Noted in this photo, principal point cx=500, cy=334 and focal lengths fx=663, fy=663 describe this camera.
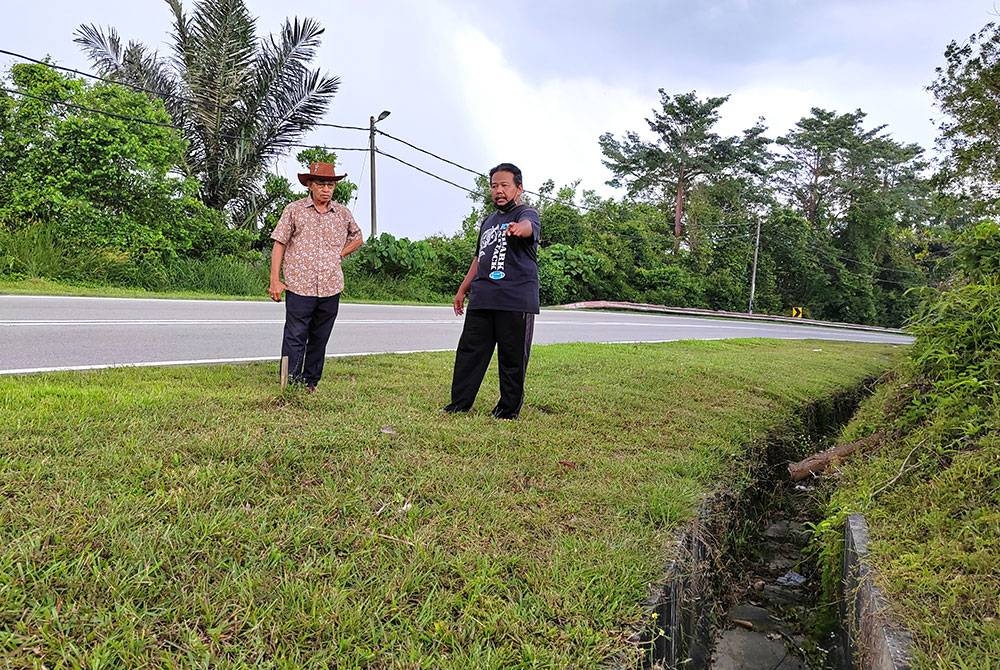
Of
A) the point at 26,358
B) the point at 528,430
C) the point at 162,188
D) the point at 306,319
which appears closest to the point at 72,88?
the point at 162,188

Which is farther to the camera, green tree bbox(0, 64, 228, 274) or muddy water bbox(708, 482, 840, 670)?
green tree bbox(0, 64, 228, 274)

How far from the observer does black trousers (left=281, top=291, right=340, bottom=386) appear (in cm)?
426

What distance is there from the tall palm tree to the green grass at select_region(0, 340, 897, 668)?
53.4ft

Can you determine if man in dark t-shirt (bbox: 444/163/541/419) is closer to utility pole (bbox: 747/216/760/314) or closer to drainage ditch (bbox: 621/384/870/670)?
drainage ditch (bbox: 621/384/870/670)

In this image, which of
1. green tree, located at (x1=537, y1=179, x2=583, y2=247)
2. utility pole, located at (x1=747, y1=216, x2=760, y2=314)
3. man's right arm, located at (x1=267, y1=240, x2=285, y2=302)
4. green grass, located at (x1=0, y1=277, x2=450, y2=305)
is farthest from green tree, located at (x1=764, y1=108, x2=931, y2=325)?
man's right arm, located at (x1=267, y1=240, x2=285, y2=302)

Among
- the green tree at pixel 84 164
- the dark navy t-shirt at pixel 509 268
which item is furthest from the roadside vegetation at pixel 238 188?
A: the dark navy t-shirt at pixel 509 268

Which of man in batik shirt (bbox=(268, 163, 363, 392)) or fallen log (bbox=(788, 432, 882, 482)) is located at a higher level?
man in batik shirt (bbox=(268, 163, 363, 392))

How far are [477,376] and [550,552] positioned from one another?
73.9 inches

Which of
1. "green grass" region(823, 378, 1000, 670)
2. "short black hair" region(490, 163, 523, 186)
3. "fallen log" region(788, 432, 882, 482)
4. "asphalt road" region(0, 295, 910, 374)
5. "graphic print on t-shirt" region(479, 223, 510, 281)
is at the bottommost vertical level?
"fallen log" region(788, 432, 882, 482)

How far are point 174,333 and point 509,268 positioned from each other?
4887 mm

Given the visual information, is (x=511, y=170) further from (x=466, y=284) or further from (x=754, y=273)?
(x=754, y=273)

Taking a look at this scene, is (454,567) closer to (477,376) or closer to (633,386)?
(477,376)

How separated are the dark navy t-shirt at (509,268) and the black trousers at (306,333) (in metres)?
1.05

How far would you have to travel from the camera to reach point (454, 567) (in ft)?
7.58
